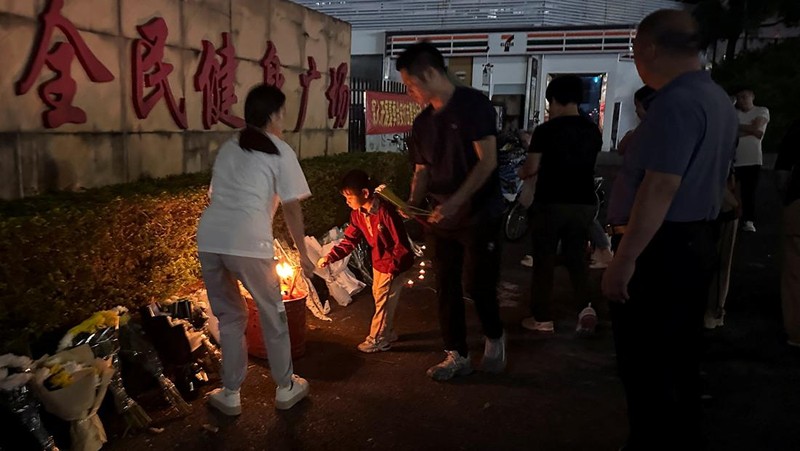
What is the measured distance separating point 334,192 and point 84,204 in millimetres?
3234

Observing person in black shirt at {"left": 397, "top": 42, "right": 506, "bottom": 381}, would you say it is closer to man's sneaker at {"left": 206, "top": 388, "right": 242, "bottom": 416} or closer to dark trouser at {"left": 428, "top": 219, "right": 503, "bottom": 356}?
dark trouser at {"left": 428, "top": 219, "right": 503, "bottom": 356}

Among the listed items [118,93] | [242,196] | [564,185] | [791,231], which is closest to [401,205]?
[242,196]

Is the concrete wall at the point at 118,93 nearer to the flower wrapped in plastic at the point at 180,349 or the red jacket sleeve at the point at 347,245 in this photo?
the flower wrapped in plastic at the point at 180,349

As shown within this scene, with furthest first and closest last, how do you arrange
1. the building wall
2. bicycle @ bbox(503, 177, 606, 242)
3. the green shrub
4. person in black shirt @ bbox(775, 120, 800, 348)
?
the green shrub, the building wall, bicycle @ bbox(503, 177, 606, 242), person in black shirt @ bbox(775, 120, 800, 348)

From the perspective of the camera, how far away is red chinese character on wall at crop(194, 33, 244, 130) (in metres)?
5.61

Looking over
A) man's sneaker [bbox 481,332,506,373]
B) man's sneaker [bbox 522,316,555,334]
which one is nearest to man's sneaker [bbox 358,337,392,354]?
man's sneaker [bbox 481,332,506,373]

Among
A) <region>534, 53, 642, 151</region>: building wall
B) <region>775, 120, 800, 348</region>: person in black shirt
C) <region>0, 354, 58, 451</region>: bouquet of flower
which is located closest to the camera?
<region>0, 354, 58, 451</region>: bouquet of flower

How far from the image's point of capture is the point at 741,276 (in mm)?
7043

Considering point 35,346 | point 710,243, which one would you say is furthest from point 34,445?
point 710,243

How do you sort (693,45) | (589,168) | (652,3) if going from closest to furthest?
(693,45) < (589,168) < (652,3)

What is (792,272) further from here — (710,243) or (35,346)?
(35,346)

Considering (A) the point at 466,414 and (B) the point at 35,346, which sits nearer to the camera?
(B) the point at 35,346

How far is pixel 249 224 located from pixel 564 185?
8.31 ft

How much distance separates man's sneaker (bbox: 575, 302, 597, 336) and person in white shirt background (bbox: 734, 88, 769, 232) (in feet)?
15.7
